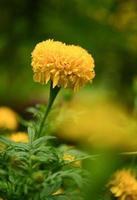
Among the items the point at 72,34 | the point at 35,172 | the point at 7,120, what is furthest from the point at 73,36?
the point at 35,172

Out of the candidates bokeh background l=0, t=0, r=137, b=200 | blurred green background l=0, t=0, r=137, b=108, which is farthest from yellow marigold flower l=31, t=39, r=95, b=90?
blurred green background l=0, t=0, r=137, b=108

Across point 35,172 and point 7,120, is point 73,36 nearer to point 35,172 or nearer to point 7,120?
point 7,120

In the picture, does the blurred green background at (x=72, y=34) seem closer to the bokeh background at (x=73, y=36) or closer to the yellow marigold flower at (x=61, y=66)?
the bokeh background at (x=73, y=36)

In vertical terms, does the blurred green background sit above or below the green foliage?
above

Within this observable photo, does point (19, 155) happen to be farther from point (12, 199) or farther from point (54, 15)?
point (54, 15)

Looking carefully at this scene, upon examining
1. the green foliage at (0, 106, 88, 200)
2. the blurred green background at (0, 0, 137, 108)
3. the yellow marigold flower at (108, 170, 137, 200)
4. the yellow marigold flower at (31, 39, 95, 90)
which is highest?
the blurred green background at (0, 0, 137, 108)

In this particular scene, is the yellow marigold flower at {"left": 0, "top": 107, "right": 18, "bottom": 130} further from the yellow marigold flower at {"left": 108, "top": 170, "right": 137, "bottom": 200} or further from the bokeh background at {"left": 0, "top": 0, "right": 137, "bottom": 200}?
the bokeh background at {"left": 0, "top": 0, "right": 137, "bottom": 200}

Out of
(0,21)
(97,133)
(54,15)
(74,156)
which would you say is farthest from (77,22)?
(97,133)
